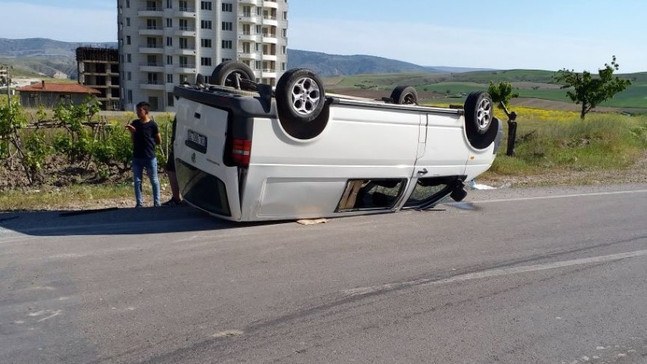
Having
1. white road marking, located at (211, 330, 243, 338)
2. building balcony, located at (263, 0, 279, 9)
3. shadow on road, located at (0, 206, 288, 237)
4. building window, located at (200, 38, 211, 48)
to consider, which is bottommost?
white road marking, located at (211, 330, 243, 338)

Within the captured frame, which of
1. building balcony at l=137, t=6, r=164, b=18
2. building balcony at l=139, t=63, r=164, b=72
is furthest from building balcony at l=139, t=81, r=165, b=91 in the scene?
building balcony at l=137, t=6, r=164, b=18

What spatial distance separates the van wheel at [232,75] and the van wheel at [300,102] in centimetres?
168

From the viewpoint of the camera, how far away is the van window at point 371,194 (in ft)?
27.2

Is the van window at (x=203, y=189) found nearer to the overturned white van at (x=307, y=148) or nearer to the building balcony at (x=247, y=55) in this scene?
the overturned white van at (x=307, y=148)

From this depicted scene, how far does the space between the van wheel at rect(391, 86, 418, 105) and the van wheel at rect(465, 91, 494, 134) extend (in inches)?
42.8

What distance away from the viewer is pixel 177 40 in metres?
75.9

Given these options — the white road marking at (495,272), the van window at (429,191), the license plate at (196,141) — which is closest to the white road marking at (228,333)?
the white road marking at (495,272)

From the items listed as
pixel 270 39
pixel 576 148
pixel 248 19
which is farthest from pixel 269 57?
pixel 576 148

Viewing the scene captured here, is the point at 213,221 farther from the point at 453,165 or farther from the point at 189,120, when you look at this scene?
the point at 453,165

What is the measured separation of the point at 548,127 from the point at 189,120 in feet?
57.4

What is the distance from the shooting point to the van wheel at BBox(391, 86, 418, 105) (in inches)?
390

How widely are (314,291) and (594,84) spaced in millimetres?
33592

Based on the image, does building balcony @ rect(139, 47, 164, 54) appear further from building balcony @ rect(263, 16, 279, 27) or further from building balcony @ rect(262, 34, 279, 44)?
building balcony @ rect(263, 16, 279, 27)

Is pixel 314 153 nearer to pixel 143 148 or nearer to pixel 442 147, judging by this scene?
pixel 442 147
